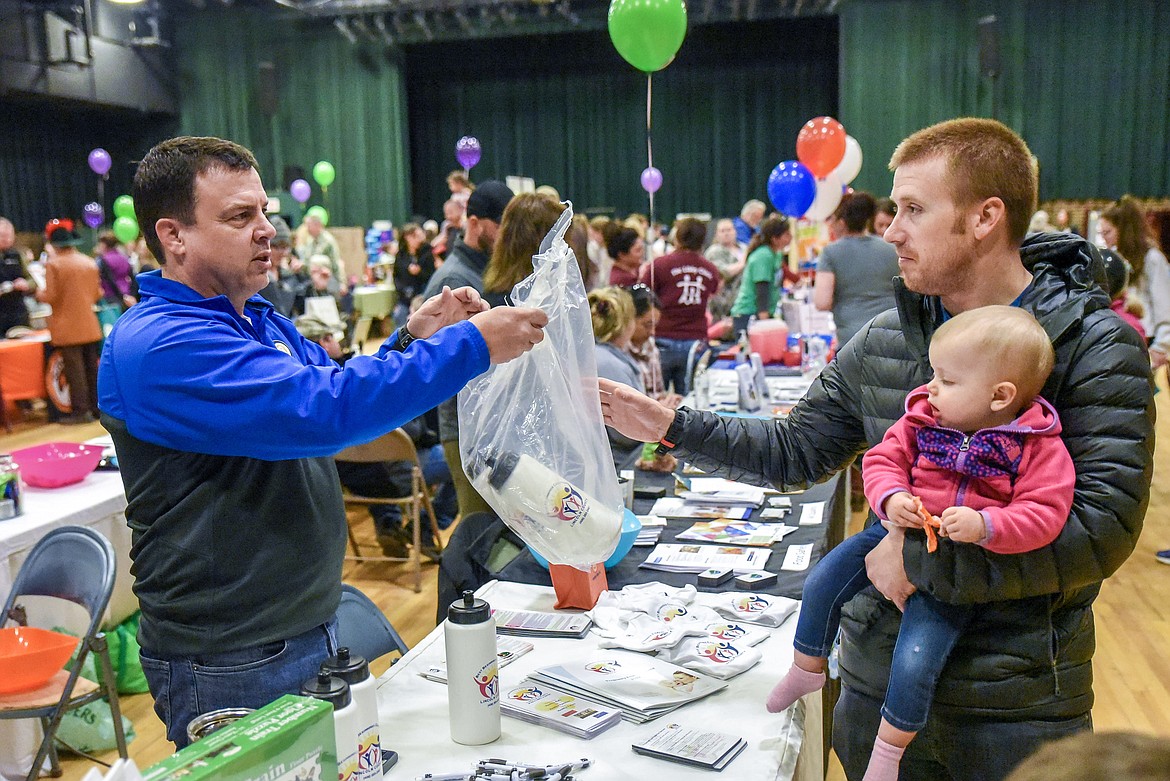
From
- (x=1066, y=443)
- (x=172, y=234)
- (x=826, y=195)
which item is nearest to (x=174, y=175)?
(x=172, y=234)

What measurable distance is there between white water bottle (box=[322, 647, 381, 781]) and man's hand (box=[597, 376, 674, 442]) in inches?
27.5

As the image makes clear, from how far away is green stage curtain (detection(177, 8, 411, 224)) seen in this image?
49.5 ft

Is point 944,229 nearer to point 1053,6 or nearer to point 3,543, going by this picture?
point 3,543

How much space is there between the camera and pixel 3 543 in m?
2.67

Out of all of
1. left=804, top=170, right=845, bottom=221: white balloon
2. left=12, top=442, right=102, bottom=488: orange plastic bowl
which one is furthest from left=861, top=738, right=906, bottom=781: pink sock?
left=804, top=170, right=845, bottom=221: white balloon

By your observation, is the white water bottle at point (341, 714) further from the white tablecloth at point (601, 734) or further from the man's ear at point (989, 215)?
the man's ear at point (989, 215)

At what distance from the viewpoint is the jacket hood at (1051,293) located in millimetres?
1274

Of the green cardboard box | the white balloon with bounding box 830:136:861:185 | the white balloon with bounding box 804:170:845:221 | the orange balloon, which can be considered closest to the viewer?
the green cardboard box

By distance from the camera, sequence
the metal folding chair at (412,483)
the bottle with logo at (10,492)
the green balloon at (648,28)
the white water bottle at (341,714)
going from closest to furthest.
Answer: the white water bottle at (341,714) < the bottle with logo at (10,492) < the green balloon at (648,28) < the metal folding chair at (412,483)

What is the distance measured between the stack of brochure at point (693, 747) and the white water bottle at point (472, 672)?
218 millimetres

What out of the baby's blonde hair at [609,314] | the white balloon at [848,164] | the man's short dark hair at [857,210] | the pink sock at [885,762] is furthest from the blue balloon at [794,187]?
the pink sock at [885,762]

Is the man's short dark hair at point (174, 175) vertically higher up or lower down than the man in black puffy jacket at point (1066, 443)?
higher up

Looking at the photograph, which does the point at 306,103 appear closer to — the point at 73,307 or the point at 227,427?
the point at 73,307

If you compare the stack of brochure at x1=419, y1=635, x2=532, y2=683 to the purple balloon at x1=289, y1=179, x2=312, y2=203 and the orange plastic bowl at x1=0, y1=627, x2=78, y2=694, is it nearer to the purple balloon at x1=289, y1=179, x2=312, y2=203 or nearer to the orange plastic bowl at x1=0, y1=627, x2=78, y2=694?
the orange plastic bowl at x1=0, y1=627, x2=78, y2=694
